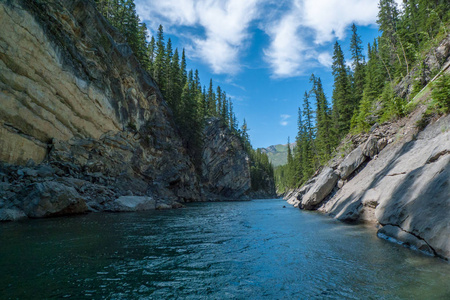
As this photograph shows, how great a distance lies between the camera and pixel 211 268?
5.58 meters

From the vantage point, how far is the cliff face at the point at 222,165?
54.6m

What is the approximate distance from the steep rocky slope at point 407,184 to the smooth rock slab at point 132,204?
16071 mm

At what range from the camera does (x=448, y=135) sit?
8.74 m

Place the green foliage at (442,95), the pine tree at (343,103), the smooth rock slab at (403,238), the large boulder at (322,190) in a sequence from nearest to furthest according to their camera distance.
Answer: the smooth rock slab at (403,238) → the green foliage at (442,95) → the large boulder at (322,190) → the pine tree at (343,103)

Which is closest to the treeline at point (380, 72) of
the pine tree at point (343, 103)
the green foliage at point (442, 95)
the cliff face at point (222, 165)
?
the pine tree at point (343, 103)

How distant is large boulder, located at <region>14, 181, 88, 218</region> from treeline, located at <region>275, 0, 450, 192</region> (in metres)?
24.7

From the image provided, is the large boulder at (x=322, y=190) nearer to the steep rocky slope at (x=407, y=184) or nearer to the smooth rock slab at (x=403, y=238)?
the steep rocky slope at (x=407, y=184)

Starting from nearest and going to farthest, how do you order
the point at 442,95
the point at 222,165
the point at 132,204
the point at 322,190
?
the point at 442,95 → the point at 132,204 → the point at 322,190 → the point at 222,165

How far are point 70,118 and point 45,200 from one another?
960cm

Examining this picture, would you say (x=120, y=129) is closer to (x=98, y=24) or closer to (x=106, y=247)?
(x=98, y=24)

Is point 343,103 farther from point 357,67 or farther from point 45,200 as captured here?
point 45,200

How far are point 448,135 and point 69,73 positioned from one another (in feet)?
87.0

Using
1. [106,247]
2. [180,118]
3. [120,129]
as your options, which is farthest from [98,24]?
[106,247]

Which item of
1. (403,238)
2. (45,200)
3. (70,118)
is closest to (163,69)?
(70,118)
